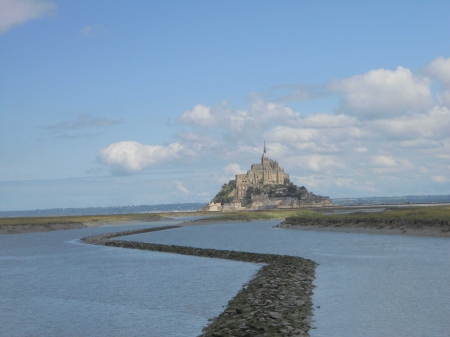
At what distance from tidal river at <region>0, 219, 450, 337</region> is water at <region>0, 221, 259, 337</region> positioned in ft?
0.15

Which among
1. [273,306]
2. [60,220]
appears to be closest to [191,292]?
[273,306]

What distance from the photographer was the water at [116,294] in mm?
21281

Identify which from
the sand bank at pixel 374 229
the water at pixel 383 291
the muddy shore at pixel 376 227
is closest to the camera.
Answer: the water at pixel 383 291

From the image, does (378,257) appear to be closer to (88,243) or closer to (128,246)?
(128,246)

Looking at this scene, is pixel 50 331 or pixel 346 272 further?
pixel 346 272

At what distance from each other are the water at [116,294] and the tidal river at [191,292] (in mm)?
47

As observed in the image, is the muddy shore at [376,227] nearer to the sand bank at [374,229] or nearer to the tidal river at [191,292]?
the sand bank at [374,229]

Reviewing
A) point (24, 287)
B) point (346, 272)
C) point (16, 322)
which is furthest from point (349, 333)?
point (24, 287)

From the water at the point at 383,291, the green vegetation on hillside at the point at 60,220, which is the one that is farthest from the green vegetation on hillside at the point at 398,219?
the green vegetation on hillside at the point at 60,220

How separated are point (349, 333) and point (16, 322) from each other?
13.3 meters

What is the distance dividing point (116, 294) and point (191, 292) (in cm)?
394

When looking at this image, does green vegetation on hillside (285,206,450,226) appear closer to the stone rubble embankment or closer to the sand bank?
the sand bank

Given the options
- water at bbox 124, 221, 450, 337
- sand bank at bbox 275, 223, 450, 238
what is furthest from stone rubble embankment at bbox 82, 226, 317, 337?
sand bank at bbox 275, 223, 450, 238

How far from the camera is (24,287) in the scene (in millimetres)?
32094
